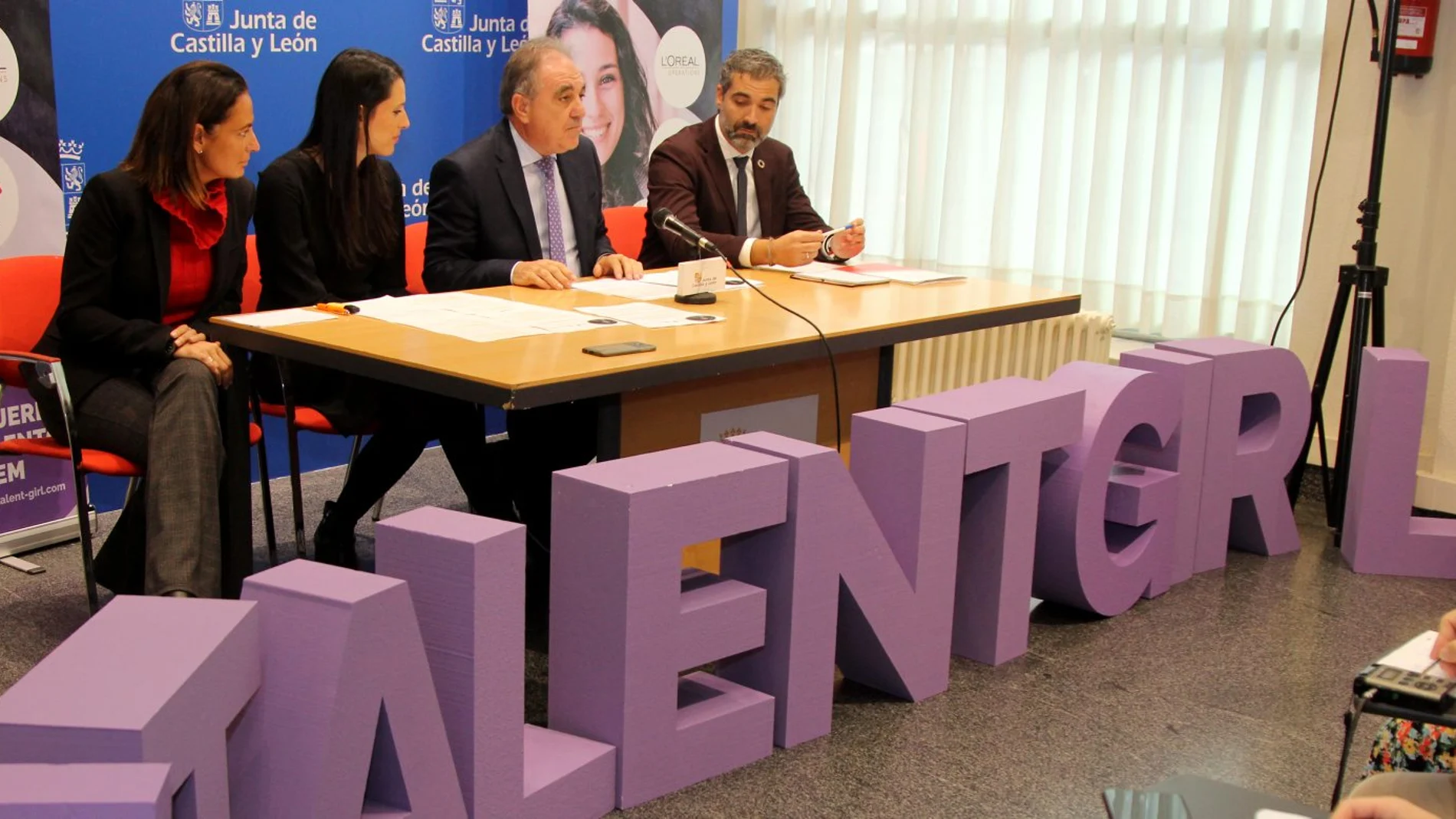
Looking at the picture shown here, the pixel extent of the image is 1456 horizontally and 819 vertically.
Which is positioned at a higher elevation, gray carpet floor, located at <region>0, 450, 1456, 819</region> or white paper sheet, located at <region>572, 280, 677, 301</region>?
white paper sheet, located at <region>572, 280, 677, 301</region>

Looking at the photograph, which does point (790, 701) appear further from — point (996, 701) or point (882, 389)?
point (882, 389)

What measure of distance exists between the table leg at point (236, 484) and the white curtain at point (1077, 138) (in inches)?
120

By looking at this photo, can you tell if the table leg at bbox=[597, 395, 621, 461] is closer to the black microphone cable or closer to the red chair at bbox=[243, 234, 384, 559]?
the black microphone cable

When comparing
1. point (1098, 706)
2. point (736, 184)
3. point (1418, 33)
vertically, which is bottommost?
point (1098, 706)

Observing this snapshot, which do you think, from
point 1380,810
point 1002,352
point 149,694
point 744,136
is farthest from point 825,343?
point 1002,352

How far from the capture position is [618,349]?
3.07m

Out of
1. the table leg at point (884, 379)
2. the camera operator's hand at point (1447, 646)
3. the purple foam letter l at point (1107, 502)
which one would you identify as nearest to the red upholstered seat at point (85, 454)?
the table leg at point (884, 379)

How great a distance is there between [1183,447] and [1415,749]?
5.92ft

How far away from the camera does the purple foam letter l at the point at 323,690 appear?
6.98 feet

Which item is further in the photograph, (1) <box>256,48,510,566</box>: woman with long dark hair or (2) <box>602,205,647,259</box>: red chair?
(2) <box>602,205,647,259</box>: red chair

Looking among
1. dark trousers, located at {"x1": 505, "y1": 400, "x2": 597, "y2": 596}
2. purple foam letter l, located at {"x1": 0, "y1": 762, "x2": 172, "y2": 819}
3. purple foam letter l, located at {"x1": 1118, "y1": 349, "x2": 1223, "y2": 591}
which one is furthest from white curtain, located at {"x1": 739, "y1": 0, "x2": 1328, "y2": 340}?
purple foam letter l, located at {"x1": 0, "y1": 762, "x2": 172, "y2": 819}

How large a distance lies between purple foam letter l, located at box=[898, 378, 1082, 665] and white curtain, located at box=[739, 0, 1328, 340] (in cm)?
191

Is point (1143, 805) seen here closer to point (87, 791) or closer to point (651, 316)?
point (87, 791)

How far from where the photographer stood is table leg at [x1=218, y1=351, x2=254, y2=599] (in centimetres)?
343
